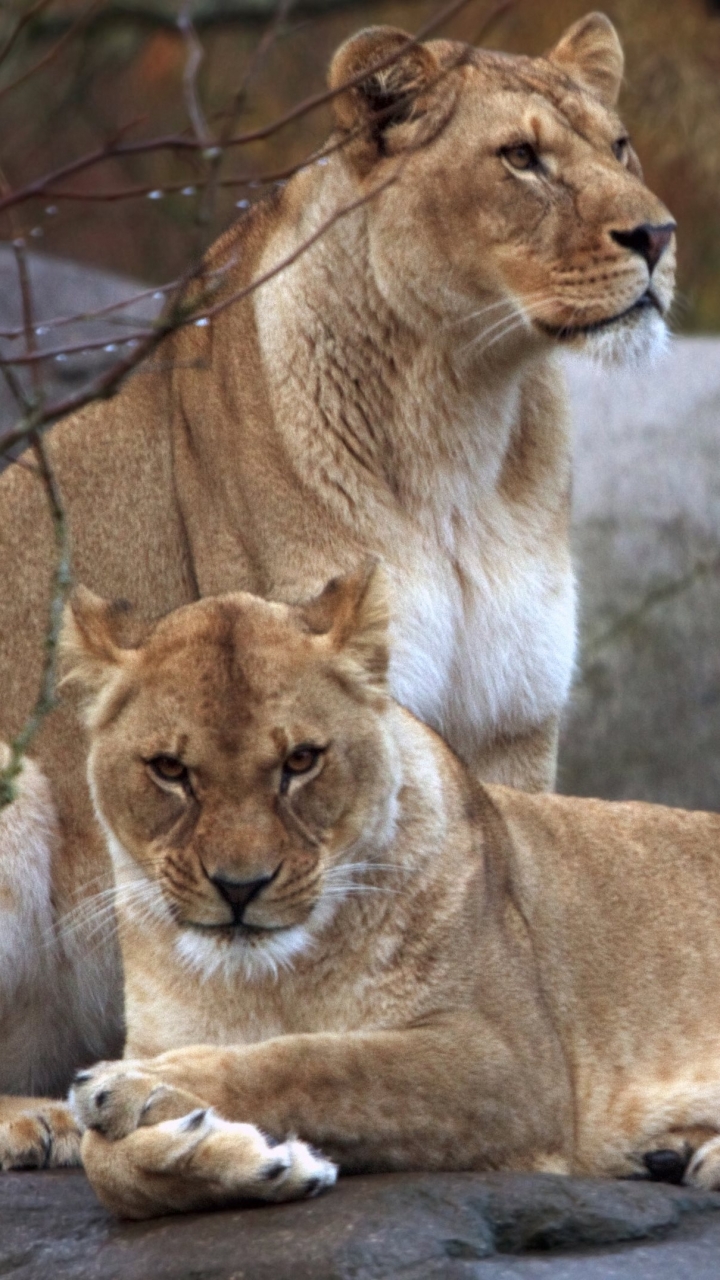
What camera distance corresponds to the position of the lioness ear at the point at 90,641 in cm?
357

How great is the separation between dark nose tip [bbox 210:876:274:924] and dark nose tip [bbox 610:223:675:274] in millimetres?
1588

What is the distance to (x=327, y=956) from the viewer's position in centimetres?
341

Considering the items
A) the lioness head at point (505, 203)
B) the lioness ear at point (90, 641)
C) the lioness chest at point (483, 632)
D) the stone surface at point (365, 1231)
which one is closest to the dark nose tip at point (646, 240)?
the lioness head at point (505, 203)

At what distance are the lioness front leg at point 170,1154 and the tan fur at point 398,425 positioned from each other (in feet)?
3.81

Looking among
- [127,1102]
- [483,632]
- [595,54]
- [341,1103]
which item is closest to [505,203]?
[595,54]

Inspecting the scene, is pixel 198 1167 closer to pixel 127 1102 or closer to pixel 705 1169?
pixel 127 1102

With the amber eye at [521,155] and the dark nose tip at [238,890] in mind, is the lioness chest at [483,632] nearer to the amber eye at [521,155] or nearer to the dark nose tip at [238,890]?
the amber eye at [521,155]

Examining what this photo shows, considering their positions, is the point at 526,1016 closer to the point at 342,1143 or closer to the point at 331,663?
the point at 342,1143

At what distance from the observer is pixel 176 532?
14.8 feet

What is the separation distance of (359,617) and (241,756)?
44 cm

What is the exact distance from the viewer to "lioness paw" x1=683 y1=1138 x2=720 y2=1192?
11.6 feet

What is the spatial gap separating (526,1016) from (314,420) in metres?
1.43

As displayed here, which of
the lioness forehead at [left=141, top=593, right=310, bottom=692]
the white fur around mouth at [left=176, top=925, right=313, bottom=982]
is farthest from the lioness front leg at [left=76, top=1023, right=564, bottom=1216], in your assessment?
the lioness forehead at [left=141, top=593, right=310, bottom=692]

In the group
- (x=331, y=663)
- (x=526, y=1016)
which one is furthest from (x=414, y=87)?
(x=526, y=1016)
